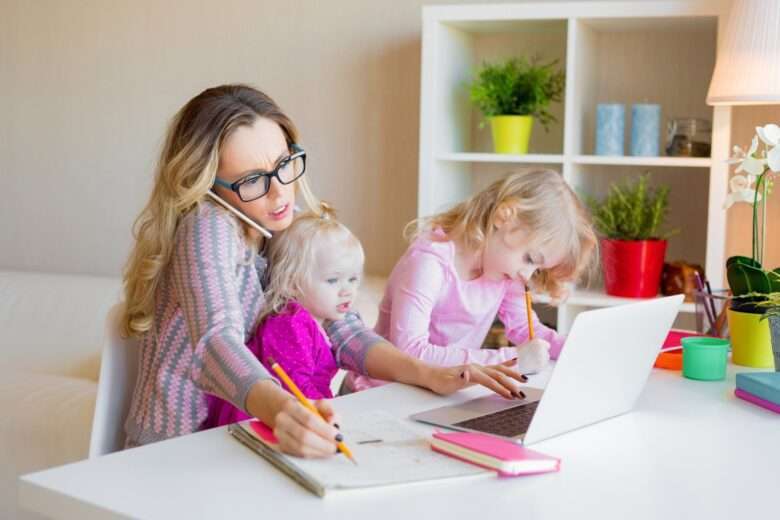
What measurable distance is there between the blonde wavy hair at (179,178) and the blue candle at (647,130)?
1397mm

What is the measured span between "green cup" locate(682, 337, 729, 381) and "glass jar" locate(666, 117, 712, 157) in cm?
119

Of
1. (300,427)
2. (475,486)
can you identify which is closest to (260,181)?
(300,427)

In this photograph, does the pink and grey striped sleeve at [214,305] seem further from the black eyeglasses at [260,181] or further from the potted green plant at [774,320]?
the potted green plant at [774,320]

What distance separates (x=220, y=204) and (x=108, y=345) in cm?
28

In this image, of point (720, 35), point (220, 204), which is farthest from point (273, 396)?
point (720, 35)

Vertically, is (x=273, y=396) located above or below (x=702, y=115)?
→ below

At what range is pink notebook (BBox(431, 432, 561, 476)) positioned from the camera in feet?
3.89

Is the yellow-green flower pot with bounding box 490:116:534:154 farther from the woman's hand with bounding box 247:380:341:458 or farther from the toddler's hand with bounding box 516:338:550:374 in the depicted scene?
the woman's hand with bounding box 247:380:341:458

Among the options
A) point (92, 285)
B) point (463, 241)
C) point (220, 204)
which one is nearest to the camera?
point (220, 204)

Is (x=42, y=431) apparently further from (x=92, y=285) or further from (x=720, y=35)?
(x=720, y=35)

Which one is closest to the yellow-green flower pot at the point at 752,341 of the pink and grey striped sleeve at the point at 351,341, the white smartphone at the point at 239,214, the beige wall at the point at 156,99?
the pink and grey striped sleeve at the point at 351,341

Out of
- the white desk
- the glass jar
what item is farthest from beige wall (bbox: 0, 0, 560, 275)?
the white desk

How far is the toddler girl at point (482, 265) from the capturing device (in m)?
1.98

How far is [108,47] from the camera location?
369cm
